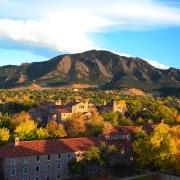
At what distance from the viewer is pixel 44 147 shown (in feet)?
266

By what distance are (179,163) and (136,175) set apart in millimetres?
7283

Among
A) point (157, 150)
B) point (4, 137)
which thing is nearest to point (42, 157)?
point (4, 137)

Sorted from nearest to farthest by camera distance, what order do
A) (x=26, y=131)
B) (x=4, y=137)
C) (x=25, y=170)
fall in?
(x=25, y=170) → (x=4, y=137) → (x=26, y=131)

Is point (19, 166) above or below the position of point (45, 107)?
below

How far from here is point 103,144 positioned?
83.4 m

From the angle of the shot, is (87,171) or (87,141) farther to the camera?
(87,141)

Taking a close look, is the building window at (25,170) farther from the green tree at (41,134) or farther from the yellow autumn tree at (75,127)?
the yellow autumn tree at (75,127)

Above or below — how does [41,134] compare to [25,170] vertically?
above

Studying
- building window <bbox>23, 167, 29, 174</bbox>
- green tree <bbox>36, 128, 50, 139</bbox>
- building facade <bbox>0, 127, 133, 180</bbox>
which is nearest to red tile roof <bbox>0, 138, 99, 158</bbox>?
building facade <bbox>0, 127, 133, 180</bbox>

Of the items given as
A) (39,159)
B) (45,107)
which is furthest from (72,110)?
(39,159)

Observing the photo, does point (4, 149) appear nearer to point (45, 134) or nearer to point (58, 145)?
point (58, 145)

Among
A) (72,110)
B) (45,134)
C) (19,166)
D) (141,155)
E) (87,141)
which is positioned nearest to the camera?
(19,166)

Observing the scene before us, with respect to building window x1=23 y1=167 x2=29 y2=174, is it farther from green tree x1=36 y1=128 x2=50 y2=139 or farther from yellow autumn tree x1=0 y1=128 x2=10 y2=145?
green tree x1=36 y1=128 x2=50 y2=139

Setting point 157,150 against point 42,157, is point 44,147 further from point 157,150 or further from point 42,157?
point 157,150
